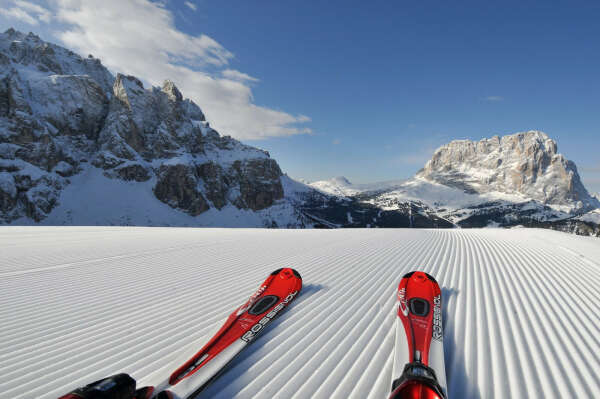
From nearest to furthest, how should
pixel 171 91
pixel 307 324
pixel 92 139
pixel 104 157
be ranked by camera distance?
1. pixel 307 324
2. pixel 104 157
3. pixel 92 139
4. pixel 171 91

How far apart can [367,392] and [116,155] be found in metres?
154

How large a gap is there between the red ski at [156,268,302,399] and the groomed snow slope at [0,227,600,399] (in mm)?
193

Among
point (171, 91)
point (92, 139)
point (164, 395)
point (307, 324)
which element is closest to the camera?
point (164, 395)

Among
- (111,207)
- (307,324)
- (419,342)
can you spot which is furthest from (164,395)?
(111,207)

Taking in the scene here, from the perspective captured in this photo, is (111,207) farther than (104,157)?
No

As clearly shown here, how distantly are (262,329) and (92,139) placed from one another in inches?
6503

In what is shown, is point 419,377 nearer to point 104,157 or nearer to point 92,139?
point 104,157

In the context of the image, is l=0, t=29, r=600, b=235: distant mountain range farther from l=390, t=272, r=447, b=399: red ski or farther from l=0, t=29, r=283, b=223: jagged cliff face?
l=390, t=272, r=447, b=399: red ski

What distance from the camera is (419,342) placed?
4172 millimetres

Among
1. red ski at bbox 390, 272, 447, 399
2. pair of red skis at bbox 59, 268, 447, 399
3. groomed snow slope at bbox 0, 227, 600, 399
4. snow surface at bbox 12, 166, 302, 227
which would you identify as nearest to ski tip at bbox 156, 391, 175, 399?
pair of red skis at bbox 59, 268, 447, 399

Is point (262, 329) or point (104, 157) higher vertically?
point (104, 157)

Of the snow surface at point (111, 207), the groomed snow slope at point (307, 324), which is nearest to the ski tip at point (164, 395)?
the groomed snow slope at point (307, 324)

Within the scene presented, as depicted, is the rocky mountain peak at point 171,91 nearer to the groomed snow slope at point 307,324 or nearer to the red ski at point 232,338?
the groomed snow slope at point 307,324

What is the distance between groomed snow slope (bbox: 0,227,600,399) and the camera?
3.58 metres
